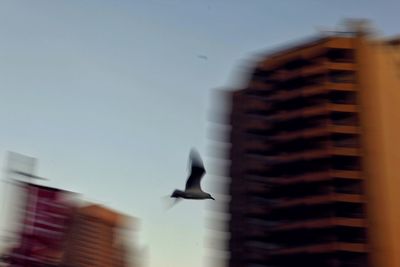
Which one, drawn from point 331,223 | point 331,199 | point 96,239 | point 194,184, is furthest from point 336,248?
point 96,239

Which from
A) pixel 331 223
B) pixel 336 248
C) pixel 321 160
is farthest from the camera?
pixel 321 160

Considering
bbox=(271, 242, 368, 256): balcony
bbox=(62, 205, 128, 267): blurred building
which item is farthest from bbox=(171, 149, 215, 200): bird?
bbox=(62, 205, 128, 267): blurred building

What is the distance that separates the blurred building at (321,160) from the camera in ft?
201

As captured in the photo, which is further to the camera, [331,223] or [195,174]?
[331,223]

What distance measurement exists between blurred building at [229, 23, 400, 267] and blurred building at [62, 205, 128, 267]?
51.5m

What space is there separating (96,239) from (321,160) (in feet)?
226

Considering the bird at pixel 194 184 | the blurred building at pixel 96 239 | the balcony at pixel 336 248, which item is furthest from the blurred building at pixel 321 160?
the blurred building at pixel 96 239

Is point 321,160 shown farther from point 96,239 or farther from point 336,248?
point 96,239

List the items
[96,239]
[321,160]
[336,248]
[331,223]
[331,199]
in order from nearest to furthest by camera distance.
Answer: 1. [336,248]
2. [331,223]
3. [331,199]
4. [321,160]
5. [96,239]

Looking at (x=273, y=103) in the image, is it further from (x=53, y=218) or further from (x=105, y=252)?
(x=105, y=252)

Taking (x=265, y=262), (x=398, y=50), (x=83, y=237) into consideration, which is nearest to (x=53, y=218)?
(x=265, y=262)

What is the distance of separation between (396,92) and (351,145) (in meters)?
11.0

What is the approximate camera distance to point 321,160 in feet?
211

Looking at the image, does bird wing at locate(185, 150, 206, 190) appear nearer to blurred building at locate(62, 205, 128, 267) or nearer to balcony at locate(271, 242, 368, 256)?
balcony at locate(271, 242, 368, 256)
